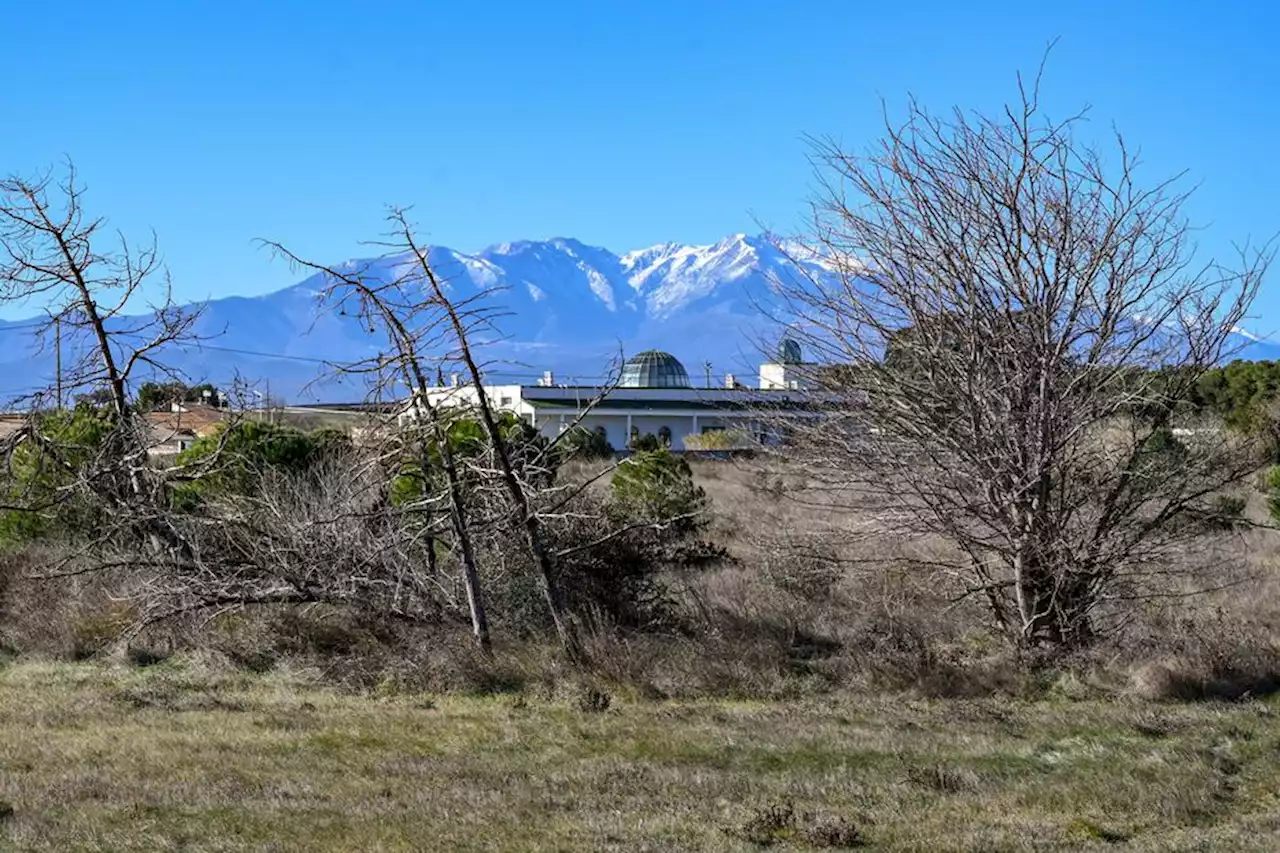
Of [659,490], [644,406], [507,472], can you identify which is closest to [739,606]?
[507,472]

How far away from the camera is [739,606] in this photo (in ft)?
50.2

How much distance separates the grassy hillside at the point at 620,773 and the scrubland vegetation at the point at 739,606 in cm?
5

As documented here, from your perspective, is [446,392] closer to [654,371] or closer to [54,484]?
[54,484]

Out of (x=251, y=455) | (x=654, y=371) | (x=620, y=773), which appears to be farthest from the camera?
(x=654, y=371)

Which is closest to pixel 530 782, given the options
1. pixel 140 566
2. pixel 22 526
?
pixel 140 566

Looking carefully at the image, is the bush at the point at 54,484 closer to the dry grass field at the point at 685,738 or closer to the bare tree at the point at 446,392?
the dry grass field at the point at 685,738

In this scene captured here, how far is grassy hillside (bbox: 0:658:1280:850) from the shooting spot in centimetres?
765

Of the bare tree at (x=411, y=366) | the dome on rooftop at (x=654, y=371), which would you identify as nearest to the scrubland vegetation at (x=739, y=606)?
the bare tree at (x=411, y=366)

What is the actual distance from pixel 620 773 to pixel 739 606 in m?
6.06

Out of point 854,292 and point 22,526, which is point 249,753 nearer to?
point 854,292

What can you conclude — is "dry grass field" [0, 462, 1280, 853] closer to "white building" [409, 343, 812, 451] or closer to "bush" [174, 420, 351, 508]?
"white building" [409, 343, 812, 451]

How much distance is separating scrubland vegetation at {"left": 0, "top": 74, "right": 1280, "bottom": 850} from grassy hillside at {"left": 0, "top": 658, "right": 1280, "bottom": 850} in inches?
2.1

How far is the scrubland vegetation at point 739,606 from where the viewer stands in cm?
923

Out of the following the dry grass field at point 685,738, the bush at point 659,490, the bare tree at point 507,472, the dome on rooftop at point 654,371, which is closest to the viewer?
the dry grass field at point 685,738
